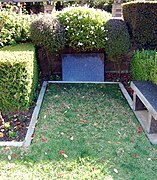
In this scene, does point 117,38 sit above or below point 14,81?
above

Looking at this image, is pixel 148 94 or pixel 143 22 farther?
pixel 143 22

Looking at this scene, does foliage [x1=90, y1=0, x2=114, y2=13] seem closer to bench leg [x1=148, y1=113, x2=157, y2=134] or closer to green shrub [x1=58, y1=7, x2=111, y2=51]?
green shrub [x1=58, y1=7, x2=111, y2=51]

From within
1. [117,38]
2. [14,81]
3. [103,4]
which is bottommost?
[14,81]

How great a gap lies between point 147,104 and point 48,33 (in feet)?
8.79

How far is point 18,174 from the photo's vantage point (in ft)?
8.80

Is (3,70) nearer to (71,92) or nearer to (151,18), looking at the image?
(71,92)

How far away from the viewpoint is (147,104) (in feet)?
11.2

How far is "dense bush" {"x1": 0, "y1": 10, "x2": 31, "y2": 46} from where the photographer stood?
16.4ft

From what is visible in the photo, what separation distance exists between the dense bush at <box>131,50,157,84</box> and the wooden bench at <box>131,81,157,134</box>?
0.64 feet

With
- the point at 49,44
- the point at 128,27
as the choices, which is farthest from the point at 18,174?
the point at 128,27

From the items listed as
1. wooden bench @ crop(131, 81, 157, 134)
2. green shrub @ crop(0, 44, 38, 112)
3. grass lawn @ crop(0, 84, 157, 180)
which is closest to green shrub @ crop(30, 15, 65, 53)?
green shrub @ crop(0, 44, 38, 112)

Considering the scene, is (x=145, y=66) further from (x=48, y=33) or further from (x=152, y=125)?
(x=48, y=33)

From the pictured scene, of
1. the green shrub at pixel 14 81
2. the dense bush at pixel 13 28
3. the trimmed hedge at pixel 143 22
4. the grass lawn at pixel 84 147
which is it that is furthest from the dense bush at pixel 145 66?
the dense bush at pixel 13 28

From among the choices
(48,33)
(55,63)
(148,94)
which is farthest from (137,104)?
(55,63)
